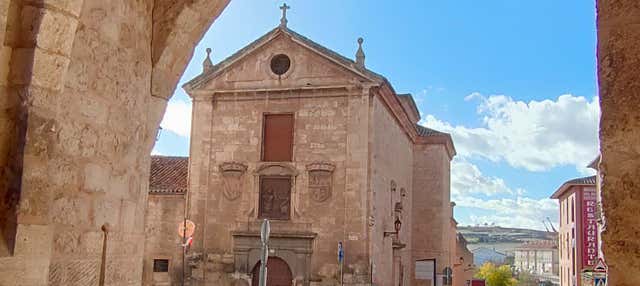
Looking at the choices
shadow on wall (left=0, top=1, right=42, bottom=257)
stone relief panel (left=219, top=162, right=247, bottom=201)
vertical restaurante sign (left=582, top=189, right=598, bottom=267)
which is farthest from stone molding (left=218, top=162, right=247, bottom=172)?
vertical restaurante sign (left=582, top=189, right=598, bottom=267)

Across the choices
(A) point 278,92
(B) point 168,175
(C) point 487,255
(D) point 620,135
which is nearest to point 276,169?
(A) point 278,92

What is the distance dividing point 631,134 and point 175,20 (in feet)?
9.54

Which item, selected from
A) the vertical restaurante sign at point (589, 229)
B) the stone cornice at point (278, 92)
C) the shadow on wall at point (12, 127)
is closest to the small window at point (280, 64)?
the stone cornice at point (278, 92)

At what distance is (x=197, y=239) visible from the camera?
20406mm

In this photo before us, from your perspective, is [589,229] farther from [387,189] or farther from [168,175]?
[168,175]

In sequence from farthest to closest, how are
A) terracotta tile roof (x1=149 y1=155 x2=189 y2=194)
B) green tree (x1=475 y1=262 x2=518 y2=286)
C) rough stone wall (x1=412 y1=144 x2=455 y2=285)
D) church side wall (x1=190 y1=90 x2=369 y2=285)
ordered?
green tree (x1=475 y1=262 x2=518 y2=286) < rough stone wall (x1=412 y1=144 x2=455 y2=285) < terracotta tile roof (x1=149 y1=155 x2=189 y2=194) < church side wall (x1=190 y1=90 x2=369 y2=285)

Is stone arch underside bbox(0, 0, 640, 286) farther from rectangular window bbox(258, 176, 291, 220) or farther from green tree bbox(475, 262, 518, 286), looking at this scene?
green tree bbox(475, 262, 518, 286)

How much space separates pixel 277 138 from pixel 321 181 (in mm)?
2022

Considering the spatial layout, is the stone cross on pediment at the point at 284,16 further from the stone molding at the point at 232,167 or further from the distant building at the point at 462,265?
the distant building at the point at 462,265

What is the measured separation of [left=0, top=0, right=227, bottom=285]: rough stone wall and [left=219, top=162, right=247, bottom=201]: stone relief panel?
1564 centimetres

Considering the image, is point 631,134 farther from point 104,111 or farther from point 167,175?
point 167,175

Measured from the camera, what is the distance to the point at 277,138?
804 inches

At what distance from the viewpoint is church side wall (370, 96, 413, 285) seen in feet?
64.8

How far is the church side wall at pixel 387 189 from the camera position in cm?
1975
